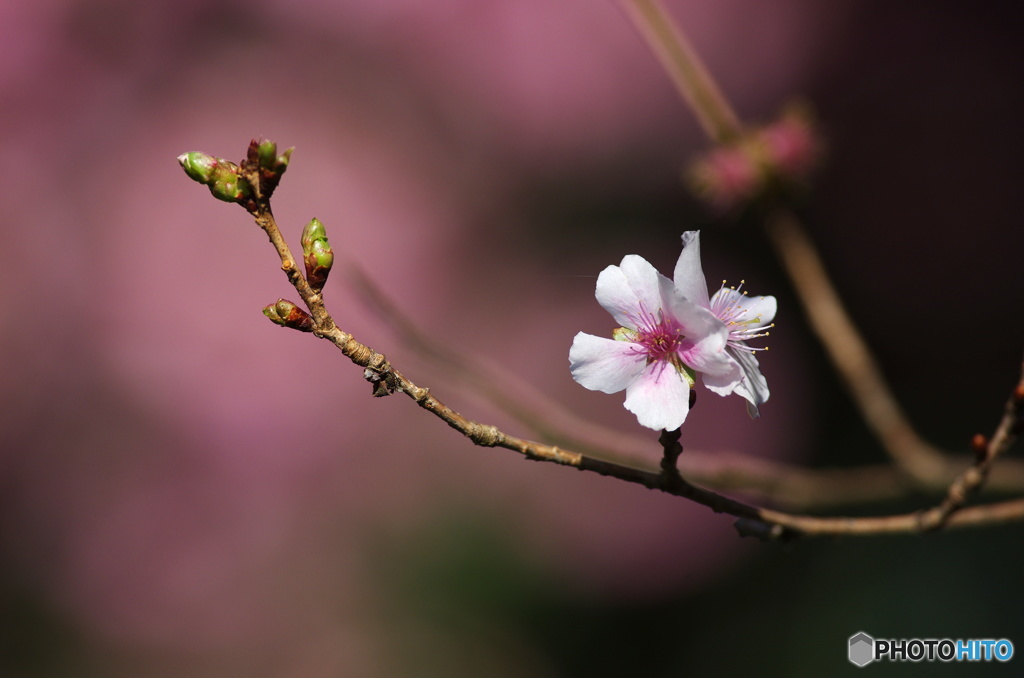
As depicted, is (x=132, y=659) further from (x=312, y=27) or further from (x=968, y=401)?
(x=968, y=401)

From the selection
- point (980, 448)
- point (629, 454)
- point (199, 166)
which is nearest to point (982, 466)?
point (980, 448)

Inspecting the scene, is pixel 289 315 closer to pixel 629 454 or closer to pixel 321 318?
pixel 321 318

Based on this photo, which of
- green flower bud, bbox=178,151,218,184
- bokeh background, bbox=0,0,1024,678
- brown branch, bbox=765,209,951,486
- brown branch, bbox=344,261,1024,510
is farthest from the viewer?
bokeh background, bbox=0,0,1024,678

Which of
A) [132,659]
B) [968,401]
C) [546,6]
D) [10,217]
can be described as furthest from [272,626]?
[968,401]

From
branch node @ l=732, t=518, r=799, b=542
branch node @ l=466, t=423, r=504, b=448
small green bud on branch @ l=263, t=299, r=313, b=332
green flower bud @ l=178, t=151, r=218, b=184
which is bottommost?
branch node @ l=466, t=423, r=504, b=448

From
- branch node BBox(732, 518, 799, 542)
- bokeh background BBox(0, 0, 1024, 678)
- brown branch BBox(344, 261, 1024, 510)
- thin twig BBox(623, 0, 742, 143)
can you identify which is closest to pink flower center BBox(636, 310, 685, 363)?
branch node BBox(732, 518, 799, 542)

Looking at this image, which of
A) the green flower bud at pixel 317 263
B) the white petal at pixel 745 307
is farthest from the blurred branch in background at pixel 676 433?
the white petal at pixel 745 307

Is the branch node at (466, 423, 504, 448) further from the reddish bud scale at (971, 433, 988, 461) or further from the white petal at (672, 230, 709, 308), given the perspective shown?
the reddish bud scale at (971, 433, 988, 461)
